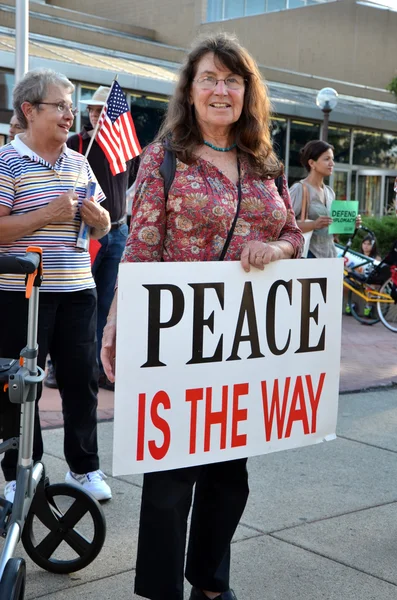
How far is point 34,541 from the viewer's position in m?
3.41

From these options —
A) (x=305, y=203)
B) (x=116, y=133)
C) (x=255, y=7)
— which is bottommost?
(x=305, y=203)

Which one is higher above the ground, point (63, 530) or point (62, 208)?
point (62, 208)

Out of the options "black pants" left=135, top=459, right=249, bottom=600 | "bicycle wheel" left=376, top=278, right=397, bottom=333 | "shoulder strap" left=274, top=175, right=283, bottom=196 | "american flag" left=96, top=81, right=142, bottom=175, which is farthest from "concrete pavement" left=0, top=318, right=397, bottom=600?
"bicycle wheel" left=376, top=278, right=397, bottom=333

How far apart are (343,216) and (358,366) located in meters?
1.51

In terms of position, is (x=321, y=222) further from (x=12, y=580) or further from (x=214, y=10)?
(x=214, y=10)

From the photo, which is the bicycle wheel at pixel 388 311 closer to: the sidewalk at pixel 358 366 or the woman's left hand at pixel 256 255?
the sidewalk at pixel 358 366

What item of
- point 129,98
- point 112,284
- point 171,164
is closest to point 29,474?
point 171,164

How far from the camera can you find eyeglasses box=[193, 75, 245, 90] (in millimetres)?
2852

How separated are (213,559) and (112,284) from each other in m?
3.65

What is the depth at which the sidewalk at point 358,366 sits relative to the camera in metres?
6.01

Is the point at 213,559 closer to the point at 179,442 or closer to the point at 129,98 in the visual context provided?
the point at 179,442

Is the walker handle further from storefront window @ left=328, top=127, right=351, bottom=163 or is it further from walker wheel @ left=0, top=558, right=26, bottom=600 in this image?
storefront window @ left=328, top=127, right=351, bottom=163

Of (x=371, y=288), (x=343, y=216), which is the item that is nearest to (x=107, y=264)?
(x=343, y=216)

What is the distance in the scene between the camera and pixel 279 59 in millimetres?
32094
